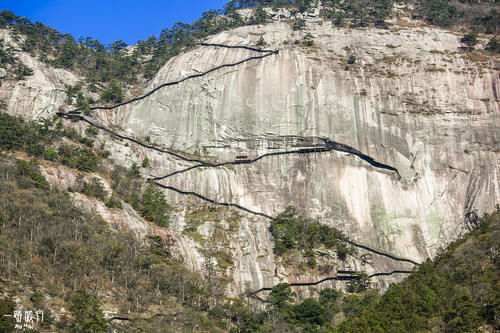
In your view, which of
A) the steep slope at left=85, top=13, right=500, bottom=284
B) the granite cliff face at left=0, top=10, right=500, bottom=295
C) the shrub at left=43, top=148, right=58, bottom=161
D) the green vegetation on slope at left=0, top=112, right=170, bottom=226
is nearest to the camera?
the green vegetation on slope at left=0, top=112, right=170, bottom=226

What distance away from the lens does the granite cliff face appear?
46.5m

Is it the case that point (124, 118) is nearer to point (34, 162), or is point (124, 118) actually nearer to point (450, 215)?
point (34, 162)

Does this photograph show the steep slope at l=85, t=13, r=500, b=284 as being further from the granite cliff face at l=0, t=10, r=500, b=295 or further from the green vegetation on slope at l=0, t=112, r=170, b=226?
the green vegetation on slope at l=0, t=112, r=170, b=226

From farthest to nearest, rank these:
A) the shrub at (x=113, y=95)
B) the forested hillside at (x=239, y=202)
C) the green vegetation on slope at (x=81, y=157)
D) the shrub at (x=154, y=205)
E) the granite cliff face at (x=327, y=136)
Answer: the shrub at (x=113, y=95) → the granite cliff face at (x=327, y=136) → the shrub at (x=154, y=205) → the green vegetation on slope at (x=81, y=157) → the forested hillside at (x=239, y=202)

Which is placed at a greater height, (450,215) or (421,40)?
(421,40)

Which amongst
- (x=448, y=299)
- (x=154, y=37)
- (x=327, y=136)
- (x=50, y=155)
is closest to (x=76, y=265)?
(x=50, y=155)

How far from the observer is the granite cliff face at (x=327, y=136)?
46500mm

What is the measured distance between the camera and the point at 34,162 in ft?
140

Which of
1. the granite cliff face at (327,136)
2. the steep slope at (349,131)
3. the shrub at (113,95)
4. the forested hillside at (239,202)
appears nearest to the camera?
the forested hillside at (239,202)

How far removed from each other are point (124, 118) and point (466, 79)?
108ft

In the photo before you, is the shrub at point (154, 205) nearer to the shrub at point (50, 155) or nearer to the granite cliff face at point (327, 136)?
the granite cliff face at point (327, 136)

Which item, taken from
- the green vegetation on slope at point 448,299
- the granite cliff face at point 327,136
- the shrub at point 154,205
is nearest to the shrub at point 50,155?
the granite cliff face at point 327,136

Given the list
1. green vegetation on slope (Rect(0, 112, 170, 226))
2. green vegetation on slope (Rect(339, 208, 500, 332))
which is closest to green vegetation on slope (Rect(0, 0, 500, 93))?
green vegetation on slope (Rect(0, 112, 170, 226))

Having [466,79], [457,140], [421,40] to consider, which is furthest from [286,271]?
[421,40]
